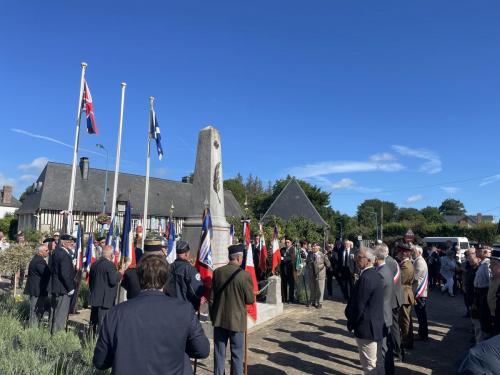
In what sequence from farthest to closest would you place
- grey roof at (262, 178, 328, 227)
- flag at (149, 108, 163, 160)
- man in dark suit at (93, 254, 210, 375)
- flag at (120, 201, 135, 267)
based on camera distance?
grey roof at (262, 178, 328, 227)
flag at (149, 108, 163, 160)
flag at (120, 201, 135, 267)
man in dark suit at (93, 254, 210, 375)

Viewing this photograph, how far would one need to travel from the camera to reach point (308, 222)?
3011 centimetres

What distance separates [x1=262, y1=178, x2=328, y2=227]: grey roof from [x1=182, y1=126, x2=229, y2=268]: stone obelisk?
85.9 feet

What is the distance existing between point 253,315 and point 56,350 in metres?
3.01

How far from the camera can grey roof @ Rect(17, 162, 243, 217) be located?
39.5 m

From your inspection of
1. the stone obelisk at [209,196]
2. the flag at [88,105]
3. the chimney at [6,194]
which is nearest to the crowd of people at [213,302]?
the stone obelisk at [209,196]

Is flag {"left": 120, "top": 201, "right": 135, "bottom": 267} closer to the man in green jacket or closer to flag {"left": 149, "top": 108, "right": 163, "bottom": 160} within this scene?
the man in green jacket

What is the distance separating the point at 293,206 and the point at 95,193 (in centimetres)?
2087

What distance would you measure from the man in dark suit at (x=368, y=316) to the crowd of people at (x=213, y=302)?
0.04ft

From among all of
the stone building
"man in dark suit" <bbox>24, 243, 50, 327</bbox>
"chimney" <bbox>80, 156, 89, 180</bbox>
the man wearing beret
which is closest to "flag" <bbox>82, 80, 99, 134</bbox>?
"man in dark suit" <bbox>24, 243, 50, 327</bbox>

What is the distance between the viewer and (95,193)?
4234 centimetres

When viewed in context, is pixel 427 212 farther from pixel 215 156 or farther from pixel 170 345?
pixel 170 345

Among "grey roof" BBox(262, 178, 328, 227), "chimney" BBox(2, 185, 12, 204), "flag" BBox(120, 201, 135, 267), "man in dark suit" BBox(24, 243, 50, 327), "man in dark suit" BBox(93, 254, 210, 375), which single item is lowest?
"man in dark suit" BBox(24, 243, 50, 327)

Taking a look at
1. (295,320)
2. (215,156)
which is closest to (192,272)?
(215,156)

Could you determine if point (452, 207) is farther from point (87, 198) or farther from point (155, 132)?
point (155, 132)
